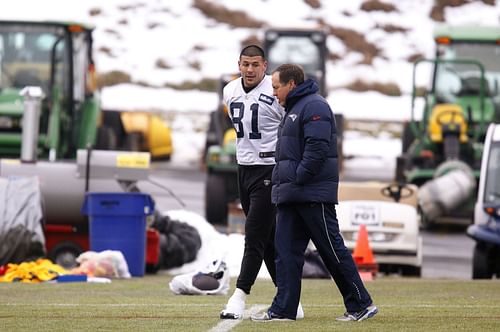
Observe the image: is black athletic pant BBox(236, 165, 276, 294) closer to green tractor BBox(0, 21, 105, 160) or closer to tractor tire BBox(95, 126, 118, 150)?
green tractor BBox(0, 21, 105, 160)

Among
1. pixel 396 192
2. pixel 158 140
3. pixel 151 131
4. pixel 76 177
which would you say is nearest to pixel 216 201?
pixel 396 192

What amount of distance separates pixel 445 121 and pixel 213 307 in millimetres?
15419

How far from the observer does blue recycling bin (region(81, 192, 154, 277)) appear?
17344 mm

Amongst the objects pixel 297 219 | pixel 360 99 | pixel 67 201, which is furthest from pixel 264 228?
pixel 360 99

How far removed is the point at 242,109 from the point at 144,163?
21.0 ft

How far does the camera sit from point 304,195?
37.1 feet

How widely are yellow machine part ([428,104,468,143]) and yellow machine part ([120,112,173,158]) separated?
6.94m

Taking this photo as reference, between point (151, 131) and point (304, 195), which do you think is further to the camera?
point (151, 131)

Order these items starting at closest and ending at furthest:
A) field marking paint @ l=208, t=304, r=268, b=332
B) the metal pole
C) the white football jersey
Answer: field marking paint @ l=208, t=304, r=268, b=332, the white football jersey, the metal pole

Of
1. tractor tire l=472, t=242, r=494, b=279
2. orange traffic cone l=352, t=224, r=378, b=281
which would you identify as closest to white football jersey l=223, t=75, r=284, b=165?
orange traffic cone l=352, t=224, r=378, b=281

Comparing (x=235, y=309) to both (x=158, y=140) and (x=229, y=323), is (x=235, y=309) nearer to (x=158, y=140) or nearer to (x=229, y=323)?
(x=229, y=323)

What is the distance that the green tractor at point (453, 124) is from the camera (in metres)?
25.6

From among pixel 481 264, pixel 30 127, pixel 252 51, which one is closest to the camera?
pixel 252 51

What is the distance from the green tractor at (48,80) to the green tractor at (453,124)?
17.7 ft
